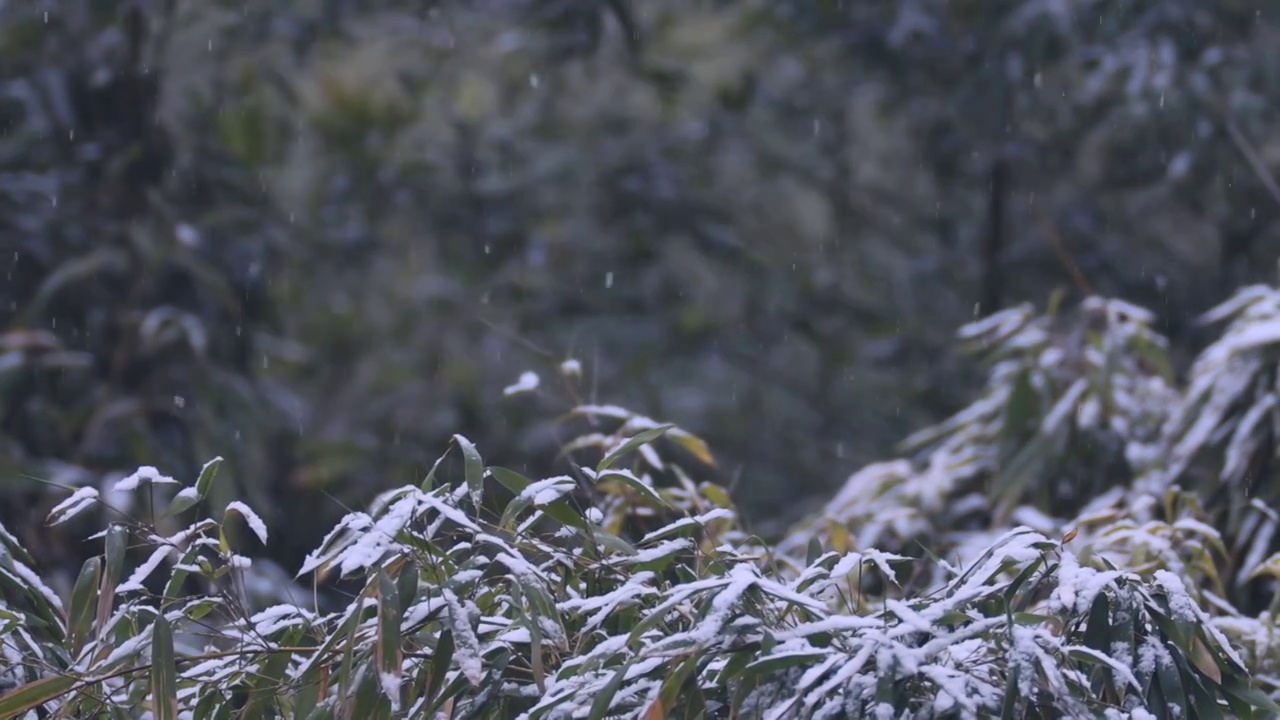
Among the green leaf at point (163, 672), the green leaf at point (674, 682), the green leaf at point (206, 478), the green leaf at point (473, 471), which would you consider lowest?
the green leaf at point (163, 672)

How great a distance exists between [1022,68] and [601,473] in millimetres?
3683

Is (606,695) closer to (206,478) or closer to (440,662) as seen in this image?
(440,662)

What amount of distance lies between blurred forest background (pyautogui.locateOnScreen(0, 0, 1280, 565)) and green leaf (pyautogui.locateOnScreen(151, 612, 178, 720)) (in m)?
2.89

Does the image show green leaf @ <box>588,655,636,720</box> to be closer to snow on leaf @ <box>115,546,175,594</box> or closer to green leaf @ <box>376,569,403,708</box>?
green leaf @ <box>376,569,403,708</box>

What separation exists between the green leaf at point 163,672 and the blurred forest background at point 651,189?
289cm

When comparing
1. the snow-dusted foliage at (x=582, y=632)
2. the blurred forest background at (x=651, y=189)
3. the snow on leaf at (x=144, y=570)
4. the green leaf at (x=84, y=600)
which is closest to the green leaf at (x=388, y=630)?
the snow-dusted foliage at (x=582, y=632)

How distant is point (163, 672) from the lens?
1182 millimetres

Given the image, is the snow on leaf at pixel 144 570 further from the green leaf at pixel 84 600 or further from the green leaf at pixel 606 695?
the green leaf at pixel 606 695

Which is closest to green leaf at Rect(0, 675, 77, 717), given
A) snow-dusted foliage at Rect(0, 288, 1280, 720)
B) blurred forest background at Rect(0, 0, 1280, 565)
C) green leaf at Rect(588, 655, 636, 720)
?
snow-dusted foliage at Rect(0, 288, 1280, 720)

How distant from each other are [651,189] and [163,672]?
12.5 ft

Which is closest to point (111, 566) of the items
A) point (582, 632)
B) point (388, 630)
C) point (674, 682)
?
point (388, 630)

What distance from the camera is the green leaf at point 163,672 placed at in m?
1.18

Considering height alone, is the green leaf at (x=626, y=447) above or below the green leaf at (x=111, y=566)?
above

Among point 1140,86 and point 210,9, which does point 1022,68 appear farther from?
point 210,9
